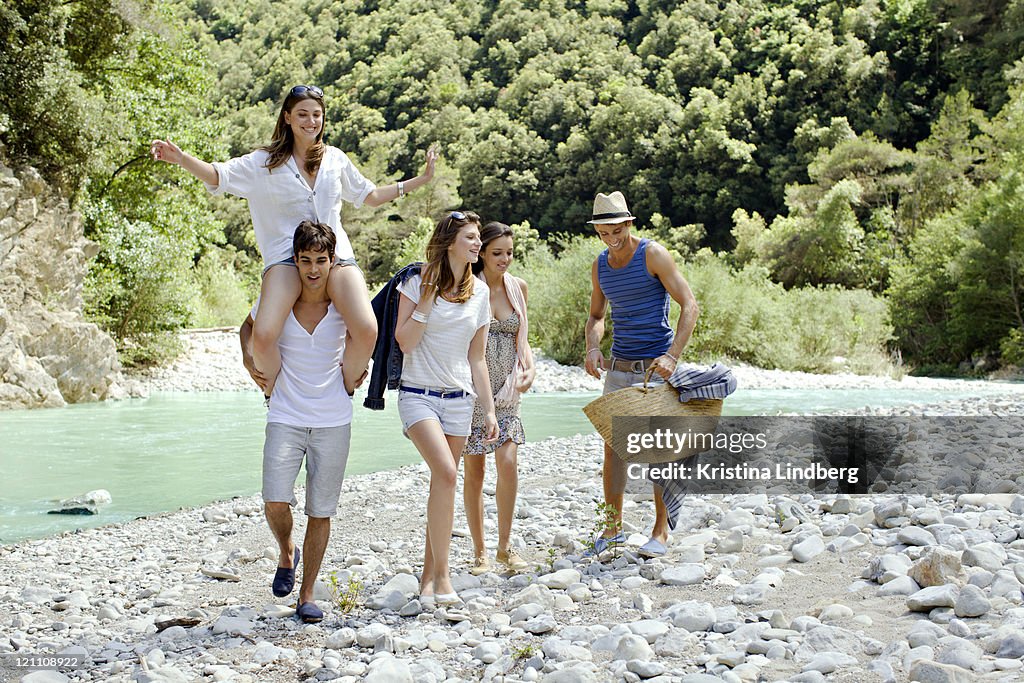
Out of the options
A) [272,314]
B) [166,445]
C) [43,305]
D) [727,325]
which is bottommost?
[166,445]

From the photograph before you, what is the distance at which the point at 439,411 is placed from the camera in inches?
161

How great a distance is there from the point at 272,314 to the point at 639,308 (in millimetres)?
1998

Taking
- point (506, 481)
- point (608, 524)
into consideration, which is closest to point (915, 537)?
point (608, 524)

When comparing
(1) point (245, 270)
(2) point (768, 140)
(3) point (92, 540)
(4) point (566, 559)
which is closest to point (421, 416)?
(4) point (566, 559)

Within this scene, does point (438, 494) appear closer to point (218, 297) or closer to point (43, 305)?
point (43, 305)

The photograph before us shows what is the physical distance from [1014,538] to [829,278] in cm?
3438

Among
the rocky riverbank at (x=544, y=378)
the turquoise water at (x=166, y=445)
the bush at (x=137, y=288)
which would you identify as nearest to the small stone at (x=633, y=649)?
the turquoise water at (x=166, y=445)

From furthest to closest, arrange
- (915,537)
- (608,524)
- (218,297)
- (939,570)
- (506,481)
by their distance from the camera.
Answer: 1. (218,297)
2. (608,524)
3. (506,481)
4. (915,537)
5. (939,570)

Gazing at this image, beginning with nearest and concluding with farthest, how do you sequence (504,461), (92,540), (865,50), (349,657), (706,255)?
(349,657) < (504,461) < (92,540) < (706,255) < (865,50)

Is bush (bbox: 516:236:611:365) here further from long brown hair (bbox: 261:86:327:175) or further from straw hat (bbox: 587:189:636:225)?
long brown hair (bbox: 261:86:327:175)

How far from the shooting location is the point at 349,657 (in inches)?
135

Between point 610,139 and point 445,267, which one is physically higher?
point 610,139

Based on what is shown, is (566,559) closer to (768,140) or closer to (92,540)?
(92,540)

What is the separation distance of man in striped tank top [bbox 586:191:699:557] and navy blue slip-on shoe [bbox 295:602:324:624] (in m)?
1.63
